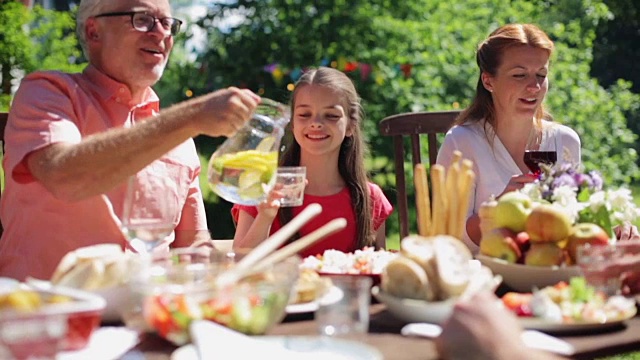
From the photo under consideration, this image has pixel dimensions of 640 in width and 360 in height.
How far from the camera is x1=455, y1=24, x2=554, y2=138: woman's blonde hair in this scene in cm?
350

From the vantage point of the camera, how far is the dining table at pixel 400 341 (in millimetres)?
1575

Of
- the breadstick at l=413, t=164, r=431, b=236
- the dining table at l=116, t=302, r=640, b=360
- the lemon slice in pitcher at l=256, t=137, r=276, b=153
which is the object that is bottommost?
the dining table at l=116, t=302, r=640, b=360

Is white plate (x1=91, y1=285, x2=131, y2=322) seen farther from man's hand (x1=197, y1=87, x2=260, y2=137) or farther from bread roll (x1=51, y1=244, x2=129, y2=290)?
man's hand (x1=197, y1=87, x2=260, y2=137)

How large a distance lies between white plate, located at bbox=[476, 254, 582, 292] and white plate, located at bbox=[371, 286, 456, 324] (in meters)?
0.32

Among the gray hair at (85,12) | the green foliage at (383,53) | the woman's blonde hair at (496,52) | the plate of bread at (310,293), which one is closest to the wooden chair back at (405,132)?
the woman's blonde hair at (496,52)

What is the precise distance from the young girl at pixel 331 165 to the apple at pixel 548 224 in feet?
4.29

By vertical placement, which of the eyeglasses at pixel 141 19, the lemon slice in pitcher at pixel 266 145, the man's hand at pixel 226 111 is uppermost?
the eyeglasses at pixel 141 19

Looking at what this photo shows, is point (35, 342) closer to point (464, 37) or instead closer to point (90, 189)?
point (90, 189)

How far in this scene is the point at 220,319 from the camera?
1.59m

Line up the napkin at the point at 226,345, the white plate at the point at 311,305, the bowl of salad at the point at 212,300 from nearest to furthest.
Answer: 1. the napkin at the point at 226,345
2. the bowl of salad at the point at 212,300
3. the white plate at the point at 311,305

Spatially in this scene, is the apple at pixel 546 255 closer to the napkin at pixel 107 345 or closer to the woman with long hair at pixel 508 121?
the napkin at pixel 107 345

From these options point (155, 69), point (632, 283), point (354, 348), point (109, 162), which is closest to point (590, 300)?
point (632, 283)

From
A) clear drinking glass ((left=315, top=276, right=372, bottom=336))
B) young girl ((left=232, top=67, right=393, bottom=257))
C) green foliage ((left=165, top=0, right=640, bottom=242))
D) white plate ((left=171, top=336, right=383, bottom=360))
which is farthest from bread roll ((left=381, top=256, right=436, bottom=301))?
green foliage ((left=165, top=0, right=640, bottom=242))

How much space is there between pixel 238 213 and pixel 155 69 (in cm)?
79
